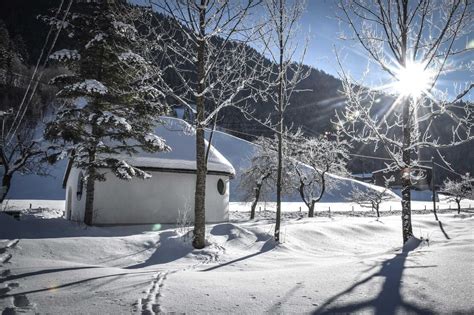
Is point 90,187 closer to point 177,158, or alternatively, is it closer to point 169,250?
point 177,158

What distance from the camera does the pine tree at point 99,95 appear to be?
11.9 metres

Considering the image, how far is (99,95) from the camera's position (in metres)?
12.1

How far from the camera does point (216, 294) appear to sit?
3697 millimetres

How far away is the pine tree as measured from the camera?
11938 millimetres

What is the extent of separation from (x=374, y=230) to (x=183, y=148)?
11.8m

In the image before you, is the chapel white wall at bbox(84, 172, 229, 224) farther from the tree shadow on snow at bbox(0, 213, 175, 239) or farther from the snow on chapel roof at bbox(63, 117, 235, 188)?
the tree shadow on snow at bbox(0, 213, 175, 239)

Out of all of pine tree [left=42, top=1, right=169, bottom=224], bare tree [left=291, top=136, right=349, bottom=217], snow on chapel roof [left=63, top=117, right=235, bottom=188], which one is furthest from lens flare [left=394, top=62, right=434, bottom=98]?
bare tree [left=291, top=136, right=349, bottom=217]

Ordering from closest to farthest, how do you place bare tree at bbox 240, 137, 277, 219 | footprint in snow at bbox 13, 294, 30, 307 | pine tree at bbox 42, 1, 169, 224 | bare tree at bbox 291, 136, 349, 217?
1. footprint in snow at bbox 13, 294, 30, 307
2. pine tree at bbox 42, 1, 169, 224
3. bare tree at bbox 291, 136, 349, 217
4. bare tree at bbox 240, 137, 277, 219

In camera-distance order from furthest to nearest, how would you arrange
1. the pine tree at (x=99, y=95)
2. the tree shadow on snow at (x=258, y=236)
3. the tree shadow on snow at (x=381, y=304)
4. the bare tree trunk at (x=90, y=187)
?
the bare tree trunk at (x=90, y=187) < the pine tree at (x=99, y=95) < the tree shadow on snow at (x=258, y=236) < the tree shadow on snow at (x=381, y=304)

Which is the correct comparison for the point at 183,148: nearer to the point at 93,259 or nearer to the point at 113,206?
the point at 113,206

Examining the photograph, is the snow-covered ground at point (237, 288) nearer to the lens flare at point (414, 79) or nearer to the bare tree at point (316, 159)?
the lens flare at point (414, 79)

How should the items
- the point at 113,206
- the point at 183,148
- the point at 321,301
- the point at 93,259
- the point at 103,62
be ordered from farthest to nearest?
the point at 183,148
the point at 113,206
the point at 103,62
the point at 93,259
the point at 321,301

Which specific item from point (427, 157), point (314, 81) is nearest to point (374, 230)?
point (427, 157)

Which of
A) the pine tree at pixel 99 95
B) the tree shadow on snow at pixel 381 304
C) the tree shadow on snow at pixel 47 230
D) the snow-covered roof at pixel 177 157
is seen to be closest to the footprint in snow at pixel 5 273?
the tree shadow on snow at pixel 381 304
